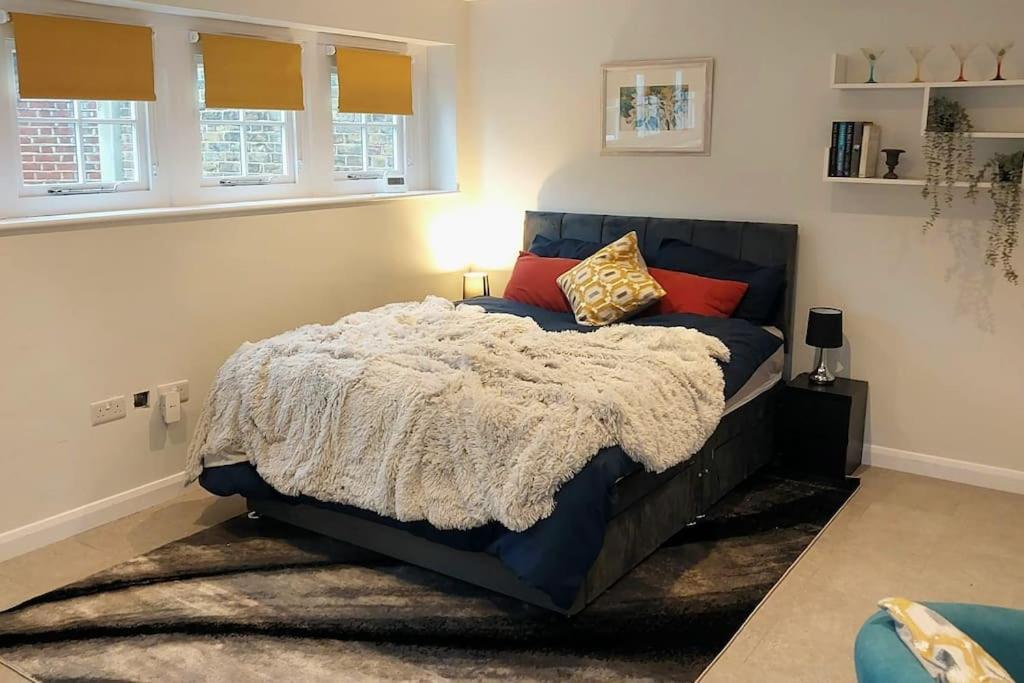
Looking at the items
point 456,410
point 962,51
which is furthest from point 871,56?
point 456,410

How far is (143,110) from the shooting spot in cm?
396

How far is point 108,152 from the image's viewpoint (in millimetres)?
3883

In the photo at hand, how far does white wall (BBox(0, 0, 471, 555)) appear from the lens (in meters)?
3.49

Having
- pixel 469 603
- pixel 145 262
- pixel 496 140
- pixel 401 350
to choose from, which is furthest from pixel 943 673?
pixel 496 140

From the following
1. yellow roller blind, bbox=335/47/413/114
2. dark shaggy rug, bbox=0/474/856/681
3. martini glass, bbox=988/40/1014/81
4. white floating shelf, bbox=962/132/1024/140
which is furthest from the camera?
yellow roller blind, bbox=335/47/413/114

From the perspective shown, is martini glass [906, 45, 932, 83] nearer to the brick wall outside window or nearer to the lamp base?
the lamp base

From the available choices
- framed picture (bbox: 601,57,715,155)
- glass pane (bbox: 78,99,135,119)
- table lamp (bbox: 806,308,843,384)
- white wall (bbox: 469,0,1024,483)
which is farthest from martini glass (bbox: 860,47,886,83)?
glass pane (bbox: 78,99,135,119)

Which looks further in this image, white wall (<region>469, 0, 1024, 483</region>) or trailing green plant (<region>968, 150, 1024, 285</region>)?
white wall (<region>469, 0, 1024, 483</region>)

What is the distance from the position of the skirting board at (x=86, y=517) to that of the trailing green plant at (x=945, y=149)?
359 cm

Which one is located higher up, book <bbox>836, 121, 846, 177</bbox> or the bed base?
book <bbox>836, 121, 846, 177</bbox>

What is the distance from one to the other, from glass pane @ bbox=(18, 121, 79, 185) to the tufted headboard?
2502mm

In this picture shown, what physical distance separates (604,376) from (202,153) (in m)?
2.24

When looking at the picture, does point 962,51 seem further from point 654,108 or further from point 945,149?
point 654,108

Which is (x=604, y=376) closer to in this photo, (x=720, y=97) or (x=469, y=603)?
(x=469, y=603)
